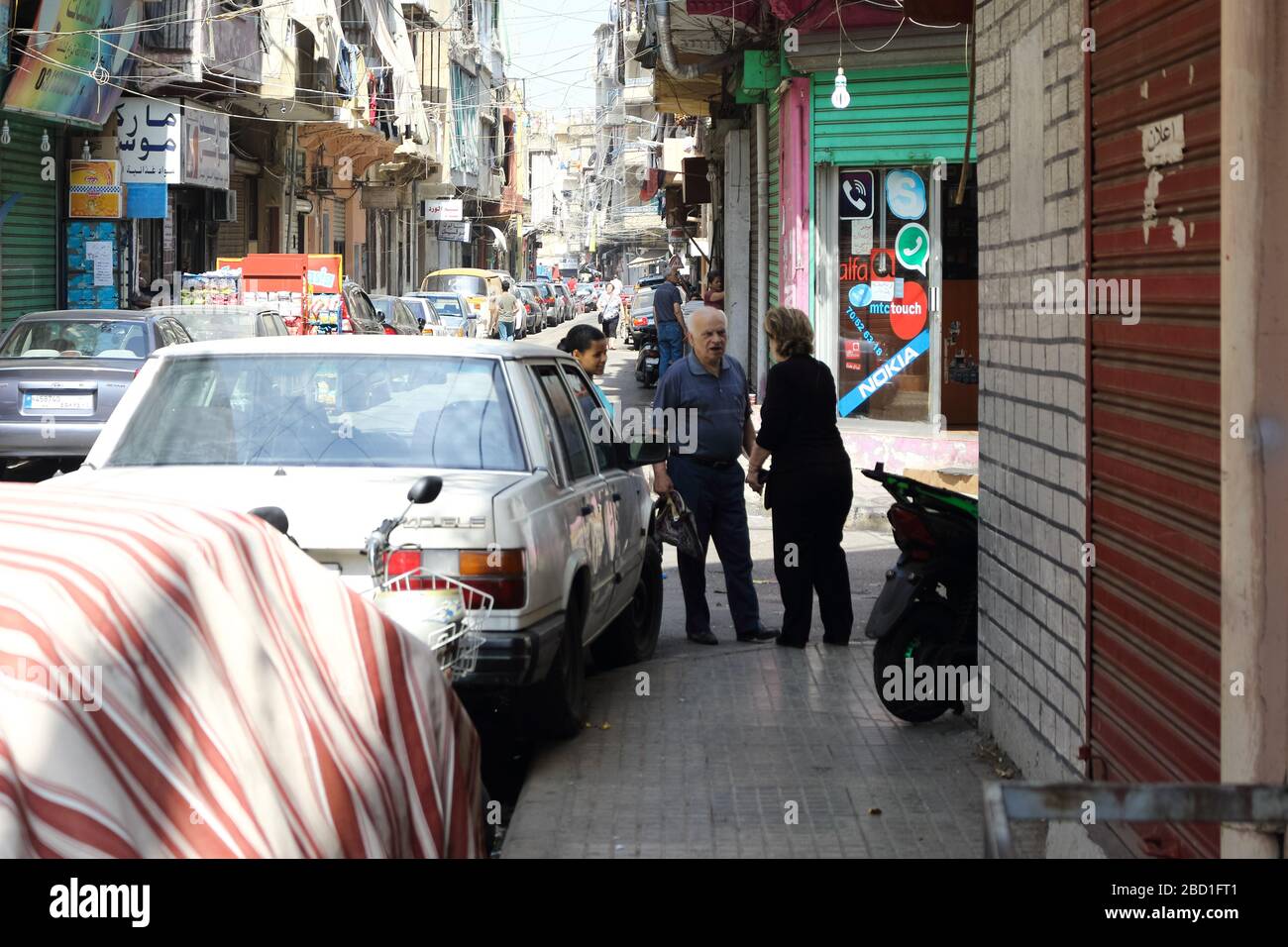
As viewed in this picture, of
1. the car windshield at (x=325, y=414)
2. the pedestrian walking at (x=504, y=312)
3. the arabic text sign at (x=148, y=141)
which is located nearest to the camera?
the car windshield at (x=325, y=414)

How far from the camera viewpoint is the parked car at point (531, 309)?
54.8 m

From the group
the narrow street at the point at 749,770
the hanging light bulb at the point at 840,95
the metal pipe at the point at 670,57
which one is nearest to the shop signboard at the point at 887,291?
the hanging light bulb at the point at 840,95

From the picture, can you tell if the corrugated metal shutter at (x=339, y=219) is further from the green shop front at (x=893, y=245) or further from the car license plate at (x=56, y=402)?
the car license plate at (x=56, y=402)

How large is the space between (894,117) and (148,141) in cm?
1249

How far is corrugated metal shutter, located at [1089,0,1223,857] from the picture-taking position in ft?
13.3

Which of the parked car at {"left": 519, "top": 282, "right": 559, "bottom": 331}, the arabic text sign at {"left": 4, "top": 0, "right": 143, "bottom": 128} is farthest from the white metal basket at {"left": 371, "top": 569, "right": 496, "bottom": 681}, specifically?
the parked car at {"left": 519, "top": 282, "right": 559, "bottom": 331}

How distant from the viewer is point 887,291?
1684 cm

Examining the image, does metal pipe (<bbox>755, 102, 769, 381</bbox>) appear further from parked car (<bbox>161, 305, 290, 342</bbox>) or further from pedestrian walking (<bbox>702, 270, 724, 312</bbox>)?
parked car (<bbox>161, 305, 290, 342</bbox>)

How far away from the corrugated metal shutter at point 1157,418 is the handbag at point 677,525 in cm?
380

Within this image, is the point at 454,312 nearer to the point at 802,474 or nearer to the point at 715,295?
the point at 715,295

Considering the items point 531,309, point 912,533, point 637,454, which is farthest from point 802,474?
point 531,309

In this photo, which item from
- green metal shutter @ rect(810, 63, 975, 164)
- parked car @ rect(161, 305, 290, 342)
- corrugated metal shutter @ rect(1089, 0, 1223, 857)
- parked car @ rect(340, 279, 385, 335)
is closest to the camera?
corrugated metal shutter @ rect(1089, 0, 1223, 857)

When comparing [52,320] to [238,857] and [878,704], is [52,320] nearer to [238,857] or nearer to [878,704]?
[878,704]

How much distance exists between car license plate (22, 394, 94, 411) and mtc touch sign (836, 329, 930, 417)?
24.4ft
